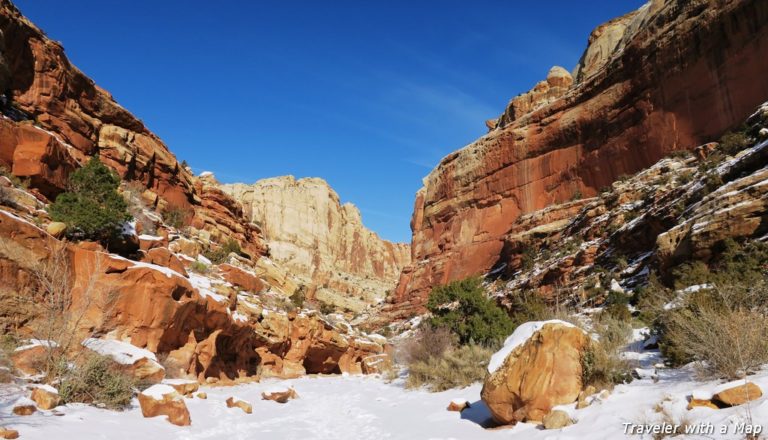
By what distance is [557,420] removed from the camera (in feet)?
21.7

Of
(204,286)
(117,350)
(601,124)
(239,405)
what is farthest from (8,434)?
(601,124)

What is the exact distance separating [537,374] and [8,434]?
744 centimetres

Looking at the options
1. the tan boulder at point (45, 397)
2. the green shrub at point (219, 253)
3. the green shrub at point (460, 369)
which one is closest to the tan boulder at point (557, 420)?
the green shrub at point (460, 369)

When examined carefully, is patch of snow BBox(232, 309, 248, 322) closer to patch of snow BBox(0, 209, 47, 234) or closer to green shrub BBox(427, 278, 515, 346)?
green shrub BBox(427, 278, 515, 346)

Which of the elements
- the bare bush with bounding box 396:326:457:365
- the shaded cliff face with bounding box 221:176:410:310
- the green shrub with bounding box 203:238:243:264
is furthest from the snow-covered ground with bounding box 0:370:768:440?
the shaded cliff face with bounding box 221:176:410:310

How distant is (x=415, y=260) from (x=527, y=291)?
36.2m

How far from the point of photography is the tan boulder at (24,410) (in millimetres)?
6176

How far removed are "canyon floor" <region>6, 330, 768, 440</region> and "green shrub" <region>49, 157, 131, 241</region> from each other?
6111mm

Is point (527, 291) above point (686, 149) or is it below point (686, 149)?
below

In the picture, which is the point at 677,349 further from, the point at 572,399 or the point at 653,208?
the point at 653,208

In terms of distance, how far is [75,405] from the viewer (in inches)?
307

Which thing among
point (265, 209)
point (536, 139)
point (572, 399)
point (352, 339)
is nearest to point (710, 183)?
point (572, 399)

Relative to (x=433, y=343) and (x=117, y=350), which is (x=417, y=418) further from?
(x=433, y=343)

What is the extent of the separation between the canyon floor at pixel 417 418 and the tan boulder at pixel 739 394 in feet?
0.39
